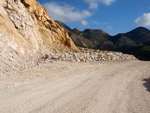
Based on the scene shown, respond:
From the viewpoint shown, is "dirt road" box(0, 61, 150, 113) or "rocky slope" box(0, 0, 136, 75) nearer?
"dirt road" box(0, 61, 150, 113)

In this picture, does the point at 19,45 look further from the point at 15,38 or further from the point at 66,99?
the point at 66,99

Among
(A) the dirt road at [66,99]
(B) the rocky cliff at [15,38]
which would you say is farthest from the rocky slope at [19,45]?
(A) the dirt road at [66,99]

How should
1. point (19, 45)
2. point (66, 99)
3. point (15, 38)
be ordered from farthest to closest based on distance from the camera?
point (19, 45), point (15, 38), point (66, 99)

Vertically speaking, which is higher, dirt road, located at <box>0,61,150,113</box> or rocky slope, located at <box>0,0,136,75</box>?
rocky slope, located at <box>0,0,136,75</box>

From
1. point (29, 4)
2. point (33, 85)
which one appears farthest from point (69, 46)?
point (33, 85)

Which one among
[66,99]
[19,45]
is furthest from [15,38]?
[66,99]

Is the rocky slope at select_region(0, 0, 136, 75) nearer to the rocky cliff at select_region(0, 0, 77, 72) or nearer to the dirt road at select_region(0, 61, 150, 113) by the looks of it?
the rocky cliff at select_region(0, 0, 77, 72)

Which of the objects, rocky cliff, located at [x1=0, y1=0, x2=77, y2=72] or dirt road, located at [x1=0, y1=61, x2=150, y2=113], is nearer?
dirt road, located at [x1=0, y1=61, x2=150, y2=113]

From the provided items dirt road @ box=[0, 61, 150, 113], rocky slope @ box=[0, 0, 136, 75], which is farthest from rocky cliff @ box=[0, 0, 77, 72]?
dirt road @ box=[0, 61, 150, 113]

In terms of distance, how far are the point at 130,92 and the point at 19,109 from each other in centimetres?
378

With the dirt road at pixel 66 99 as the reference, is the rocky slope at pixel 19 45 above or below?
above

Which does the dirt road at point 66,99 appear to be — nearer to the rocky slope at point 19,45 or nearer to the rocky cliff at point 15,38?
the rocky slope at point 19,45

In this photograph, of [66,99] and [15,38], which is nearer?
[66,99]

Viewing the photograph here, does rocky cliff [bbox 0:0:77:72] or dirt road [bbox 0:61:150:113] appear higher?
rocky cliff [bbox 0:0:77:72]
